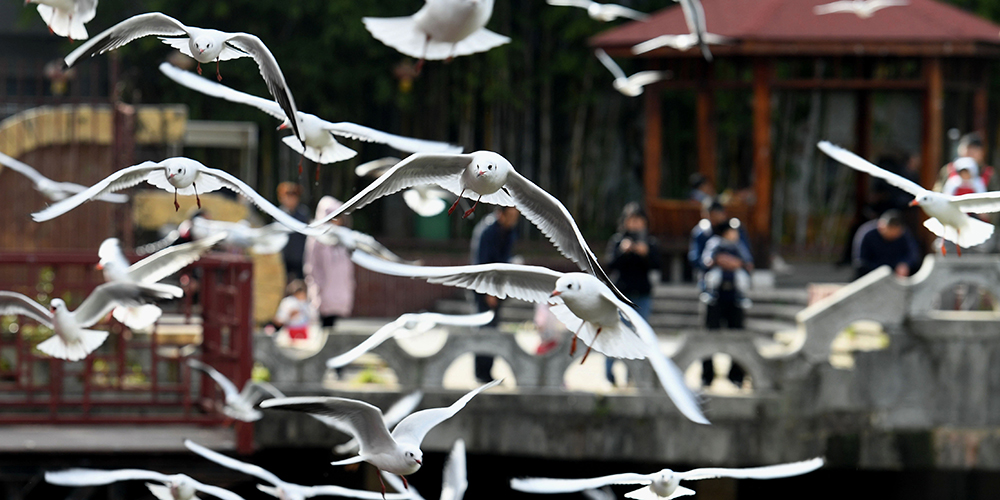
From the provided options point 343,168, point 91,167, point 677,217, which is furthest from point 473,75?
point 91,167

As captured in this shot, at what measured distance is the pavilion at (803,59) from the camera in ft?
44.2

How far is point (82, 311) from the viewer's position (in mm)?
5625

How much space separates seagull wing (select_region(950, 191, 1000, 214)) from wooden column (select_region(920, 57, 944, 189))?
9.11 meters

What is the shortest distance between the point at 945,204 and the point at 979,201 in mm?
367

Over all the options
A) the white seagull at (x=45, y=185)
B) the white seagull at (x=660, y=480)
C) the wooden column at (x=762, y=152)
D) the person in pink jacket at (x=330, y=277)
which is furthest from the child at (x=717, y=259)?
the wooden column at (x=762, y=152)

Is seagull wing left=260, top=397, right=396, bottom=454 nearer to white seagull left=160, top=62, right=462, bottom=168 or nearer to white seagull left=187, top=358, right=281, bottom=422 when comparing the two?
white seagull left=160, top=62, right=462, bottom=168

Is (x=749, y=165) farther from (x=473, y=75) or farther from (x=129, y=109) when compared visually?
(x=129, y=109)

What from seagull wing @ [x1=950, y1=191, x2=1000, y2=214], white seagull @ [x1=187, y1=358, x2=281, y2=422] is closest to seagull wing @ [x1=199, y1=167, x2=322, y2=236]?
seagull wing @ [x1=950, y1=191, x2=1000, y2=214]

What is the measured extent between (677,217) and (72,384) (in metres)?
7.31

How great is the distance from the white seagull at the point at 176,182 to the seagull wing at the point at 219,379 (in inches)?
129

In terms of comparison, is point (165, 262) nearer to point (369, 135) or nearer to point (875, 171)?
point (369, 135)

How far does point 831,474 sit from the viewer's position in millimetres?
9797

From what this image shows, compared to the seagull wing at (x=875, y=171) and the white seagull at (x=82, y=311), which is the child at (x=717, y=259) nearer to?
the seagull wing at (x=875, y=171)

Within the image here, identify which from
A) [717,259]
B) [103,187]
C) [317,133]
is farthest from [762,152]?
[103,187]
